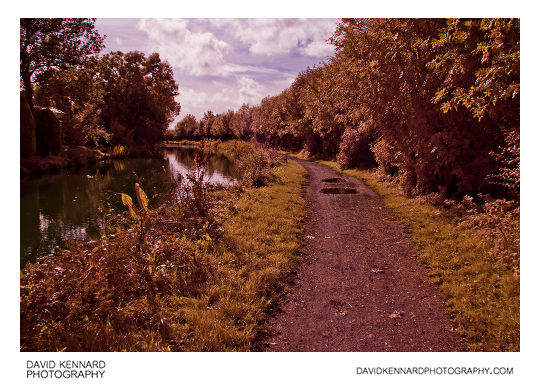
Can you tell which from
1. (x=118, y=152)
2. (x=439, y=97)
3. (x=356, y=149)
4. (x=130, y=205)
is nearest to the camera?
(x=130, y=205)

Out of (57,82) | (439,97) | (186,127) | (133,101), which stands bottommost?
(439,97)

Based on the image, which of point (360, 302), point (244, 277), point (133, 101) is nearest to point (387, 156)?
point (360, 302)

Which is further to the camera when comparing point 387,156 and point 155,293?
point 387,156

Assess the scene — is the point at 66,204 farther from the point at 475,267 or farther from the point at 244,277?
the point at 475,267

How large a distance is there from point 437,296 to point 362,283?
1132 mm

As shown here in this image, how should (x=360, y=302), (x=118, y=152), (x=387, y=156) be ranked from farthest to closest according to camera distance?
(x=118, y=152)
(x=387, y=156)
(x=360, y=302)

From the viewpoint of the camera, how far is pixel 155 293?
180 inches

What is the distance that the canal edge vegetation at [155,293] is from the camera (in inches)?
141

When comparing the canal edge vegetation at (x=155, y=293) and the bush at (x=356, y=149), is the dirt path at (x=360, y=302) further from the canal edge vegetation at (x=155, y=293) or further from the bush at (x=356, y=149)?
the bush at (x=356, y=149)

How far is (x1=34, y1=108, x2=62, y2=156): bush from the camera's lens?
22.9 meters

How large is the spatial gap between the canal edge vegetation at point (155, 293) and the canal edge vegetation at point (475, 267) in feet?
8.72
